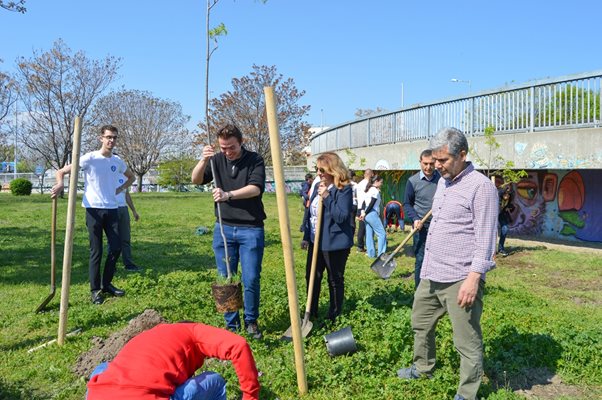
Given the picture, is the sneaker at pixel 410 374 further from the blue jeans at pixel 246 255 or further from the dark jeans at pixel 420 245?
the dark jeans at pixel 420 245

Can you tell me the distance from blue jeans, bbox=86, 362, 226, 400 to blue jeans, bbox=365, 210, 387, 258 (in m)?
7.62

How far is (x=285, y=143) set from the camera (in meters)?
44.5

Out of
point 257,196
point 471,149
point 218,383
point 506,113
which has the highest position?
point 506,113

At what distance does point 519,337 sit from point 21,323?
16.5 ft

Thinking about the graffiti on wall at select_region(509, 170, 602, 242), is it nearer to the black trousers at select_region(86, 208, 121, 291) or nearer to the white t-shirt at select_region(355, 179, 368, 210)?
the white t-shirt at select_region(355, 179, 368, 210)

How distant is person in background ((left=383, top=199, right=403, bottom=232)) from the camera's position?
49.3 feet

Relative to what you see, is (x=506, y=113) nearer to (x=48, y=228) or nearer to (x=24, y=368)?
(x=24, y=368)

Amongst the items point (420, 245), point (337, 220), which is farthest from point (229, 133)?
point (420, 245)

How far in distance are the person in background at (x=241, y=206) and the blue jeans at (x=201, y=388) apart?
186 cm

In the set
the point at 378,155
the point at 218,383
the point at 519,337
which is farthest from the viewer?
the point at 378,155

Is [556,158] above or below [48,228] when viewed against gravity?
above

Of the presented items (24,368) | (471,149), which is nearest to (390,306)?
(24,368)

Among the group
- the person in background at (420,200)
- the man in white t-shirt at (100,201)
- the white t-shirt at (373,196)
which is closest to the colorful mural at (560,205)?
the white t-shirt at (373,196)

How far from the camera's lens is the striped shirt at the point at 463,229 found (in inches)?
145
